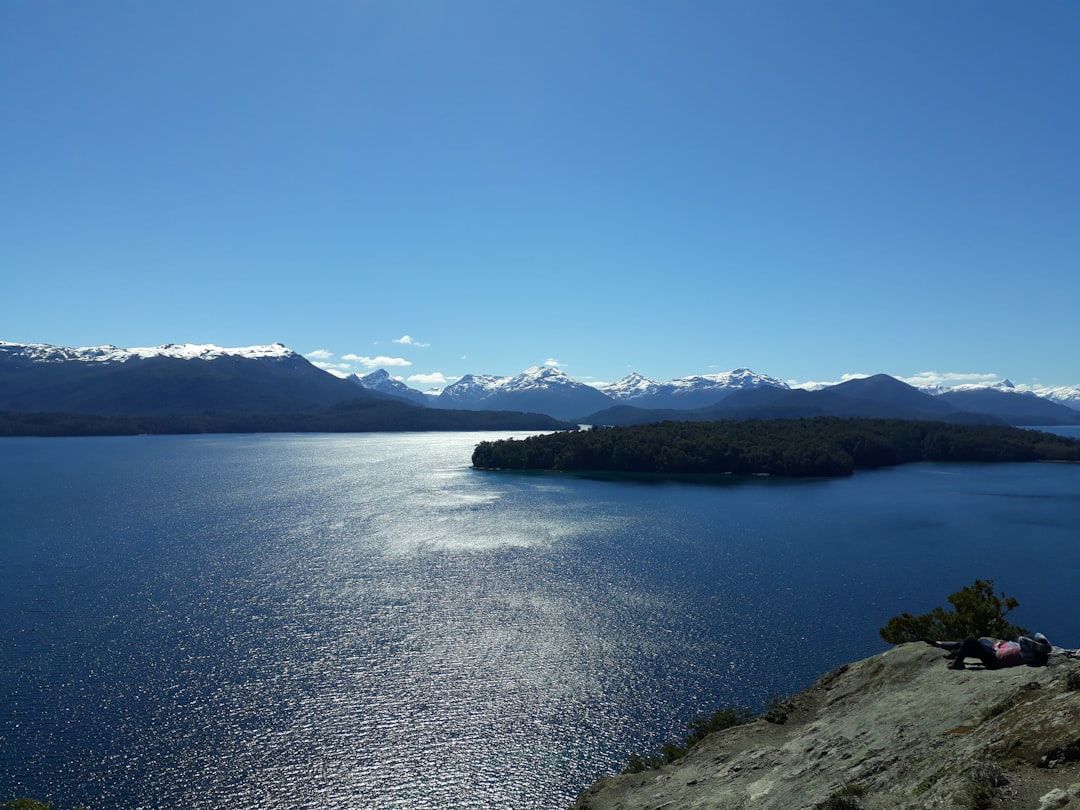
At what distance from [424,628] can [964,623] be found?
44.0m

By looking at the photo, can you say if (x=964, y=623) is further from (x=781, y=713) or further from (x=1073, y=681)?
(x=1073, y=681)

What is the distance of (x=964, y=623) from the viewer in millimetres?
42062

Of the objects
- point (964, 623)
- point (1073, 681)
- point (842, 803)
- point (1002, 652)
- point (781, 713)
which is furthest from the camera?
point (964, 623)

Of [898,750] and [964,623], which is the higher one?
[898,750]

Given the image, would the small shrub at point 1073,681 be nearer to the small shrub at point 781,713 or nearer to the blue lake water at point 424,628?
the small shrub at point 781,713

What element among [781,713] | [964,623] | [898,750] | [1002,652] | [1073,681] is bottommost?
[781,713]

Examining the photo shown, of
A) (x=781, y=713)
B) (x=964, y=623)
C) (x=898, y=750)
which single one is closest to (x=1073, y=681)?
(x=898, y=750)

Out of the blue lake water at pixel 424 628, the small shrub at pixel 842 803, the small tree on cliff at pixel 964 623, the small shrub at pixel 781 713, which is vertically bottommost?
the blue lake water at pixel 424 628

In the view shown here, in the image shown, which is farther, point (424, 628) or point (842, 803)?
point (424, 628)

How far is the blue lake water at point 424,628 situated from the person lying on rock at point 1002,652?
21586 mm

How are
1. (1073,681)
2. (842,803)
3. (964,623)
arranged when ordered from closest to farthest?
(1073,681), (842,803), (964,623)

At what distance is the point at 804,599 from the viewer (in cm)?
6888

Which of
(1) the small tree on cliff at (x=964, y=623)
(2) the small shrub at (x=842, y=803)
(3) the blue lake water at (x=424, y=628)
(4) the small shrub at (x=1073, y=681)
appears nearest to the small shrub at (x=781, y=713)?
(3) the blue lake water at (x=424, y=628)

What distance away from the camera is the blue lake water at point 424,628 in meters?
38.7
